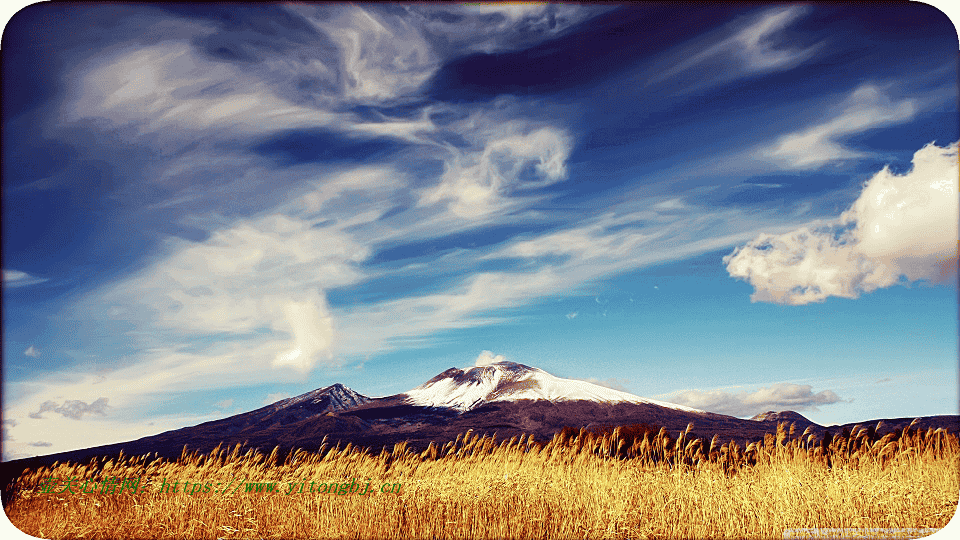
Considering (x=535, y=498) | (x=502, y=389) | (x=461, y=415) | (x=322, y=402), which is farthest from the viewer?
(x=322, y=402)

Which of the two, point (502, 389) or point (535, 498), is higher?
point (502, 389)

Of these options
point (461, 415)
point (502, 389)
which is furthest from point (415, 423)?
point (502, 389)

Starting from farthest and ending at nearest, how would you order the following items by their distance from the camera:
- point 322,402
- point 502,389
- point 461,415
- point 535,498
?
point 322,402
point 502,389
point 461,415
point 535,498

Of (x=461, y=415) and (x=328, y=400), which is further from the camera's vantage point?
(x=328, y=400)

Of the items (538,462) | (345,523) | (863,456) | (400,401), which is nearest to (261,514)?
(345,523)

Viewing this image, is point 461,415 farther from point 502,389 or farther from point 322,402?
point 322,402

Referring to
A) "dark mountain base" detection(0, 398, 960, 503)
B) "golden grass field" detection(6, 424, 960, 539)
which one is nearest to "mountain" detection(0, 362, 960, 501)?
"dark mountain base" detection(0, 398, 960, 503)
